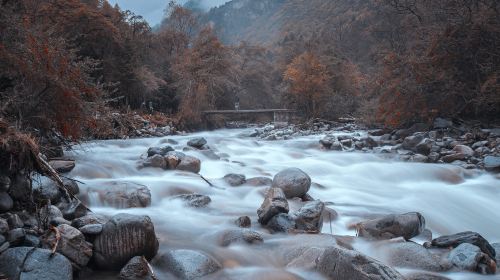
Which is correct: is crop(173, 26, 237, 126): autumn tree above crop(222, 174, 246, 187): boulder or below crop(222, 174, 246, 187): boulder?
above

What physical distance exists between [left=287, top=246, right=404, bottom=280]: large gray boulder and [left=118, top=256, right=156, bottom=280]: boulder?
1565 millimetres

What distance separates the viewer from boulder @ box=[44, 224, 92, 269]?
12.2 ft

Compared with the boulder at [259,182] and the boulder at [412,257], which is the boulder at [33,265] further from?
the boulder at [259,182]

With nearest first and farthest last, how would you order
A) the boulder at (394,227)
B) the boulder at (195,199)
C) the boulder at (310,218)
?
the boulder at (394,227) → the boulder at (310,218) → the boulder at (195,199)

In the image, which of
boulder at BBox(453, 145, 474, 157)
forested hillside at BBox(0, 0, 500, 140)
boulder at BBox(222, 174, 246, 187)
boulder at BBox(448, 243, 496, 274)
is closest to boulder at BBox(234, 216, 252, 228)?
boulder at BBox(222, 174, 246, 187)

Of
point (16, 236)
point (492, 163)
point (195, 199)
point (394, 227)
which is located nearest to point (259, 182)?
point (195, 199)

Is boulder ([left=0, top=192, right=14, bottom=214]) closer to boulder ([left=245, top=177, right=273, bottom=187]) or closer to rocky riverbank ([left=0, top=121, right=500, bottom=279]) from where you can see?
rocky riverbank ([left=0, top=121, right=500, bottom=279])

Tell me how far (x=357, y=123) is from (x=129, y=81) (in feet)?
40.6

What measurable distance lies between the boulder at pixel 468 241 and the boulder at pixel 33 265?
4325 mm

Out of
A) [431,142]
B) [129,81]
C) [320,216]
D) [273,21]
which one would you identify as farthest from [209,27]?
[273,21]

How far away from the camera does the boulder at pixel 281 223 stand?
18.1ft

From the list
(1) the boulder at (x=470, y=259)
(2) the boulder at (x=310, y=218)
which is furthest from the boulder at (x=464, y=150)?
(1) the boulder at (x=470, y=259)

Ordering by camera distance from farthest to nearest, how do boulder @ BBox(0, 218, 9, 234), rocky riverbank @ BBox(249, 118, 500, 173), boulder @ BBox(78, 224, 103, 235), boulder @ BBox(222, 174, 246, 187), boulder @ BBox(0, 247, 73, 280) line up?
1. rocky riverbank @ BBox(249, 118, 500, 173)
2. boulder @ BBox(222, 174, 246, 187)
3. boulder @ BBox(78, 224, 103, 235)
4. boulder @ BBox(0, 218, 9, 234)
5. boulder @ BBox(0, 247, 73, 280)

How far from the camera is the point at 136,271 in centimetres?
383
